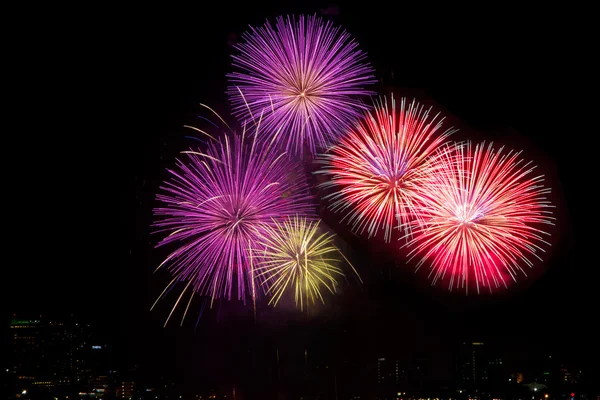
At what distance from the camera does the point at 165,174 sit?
26.0ft

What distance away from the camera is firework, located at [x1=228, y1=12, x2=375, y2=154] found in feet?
19.7

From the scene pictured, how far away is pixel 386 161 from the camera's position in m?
6.26

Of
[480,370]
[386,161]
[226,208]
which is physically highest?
[386,161]

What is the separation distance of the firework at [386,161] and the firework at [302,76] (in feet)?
1.12

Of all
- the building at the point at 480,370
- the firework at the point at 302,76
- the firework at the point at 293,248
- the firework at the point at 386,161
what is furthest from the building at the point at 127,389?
the building at the point at 480,370

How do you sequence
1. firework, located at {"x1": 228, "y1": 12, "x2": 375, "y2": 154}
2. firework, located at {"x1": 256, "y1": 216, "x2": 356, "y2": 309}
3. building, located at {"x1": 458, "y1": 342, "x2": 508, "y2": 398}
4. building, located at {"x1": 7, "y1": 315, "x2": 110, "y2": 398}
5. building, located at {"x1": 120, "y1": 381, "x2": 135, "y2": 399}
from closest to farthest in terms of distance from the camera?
firework, located at {"x1": 228, "y1": 12, "x2": 375, "y2": 154} → firework, located at {"x1": 256, "y1": 216, "x2": 356, "y2": 309} → building, located at {"x1": 7, "y1": 315, "x2": 110, "y2": 398} → building, located at {"x1": 120, "y1": 381, "x2": 135, "y2": 399} → building, located at {"x1": 458, "y1": 342, "x2": 508, "y2": 398}

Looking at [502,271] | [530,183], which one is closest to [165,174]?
[530,183]

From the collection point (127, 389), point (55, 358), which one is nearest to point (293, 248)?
point (127, 389)

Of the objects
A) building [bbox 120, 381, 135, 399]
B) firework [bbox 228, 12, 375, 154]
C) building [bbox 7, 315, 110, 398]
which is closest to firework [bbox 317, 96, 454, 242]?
firework [bbox 228, 12, 375, 154]

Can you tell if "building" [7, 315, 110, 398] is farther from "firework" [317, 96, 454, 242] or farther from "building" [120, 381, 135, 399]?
"firework" [317, 96, 454, 242]

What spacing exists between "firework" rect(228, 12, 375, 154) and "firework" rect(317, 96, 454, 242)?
341 mm

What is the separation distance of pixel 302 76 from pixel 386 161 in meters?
1.69

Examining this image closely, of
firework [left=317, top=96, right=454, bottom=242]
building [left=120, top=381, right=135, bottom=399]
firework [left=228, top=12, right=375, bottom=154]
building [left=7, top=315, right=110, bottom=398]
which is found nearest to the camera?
firework [left=228, top=12, right=375, bottom=154]

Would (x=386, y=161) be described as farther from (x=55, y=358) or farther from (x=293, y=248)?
(x=55, y=358)
